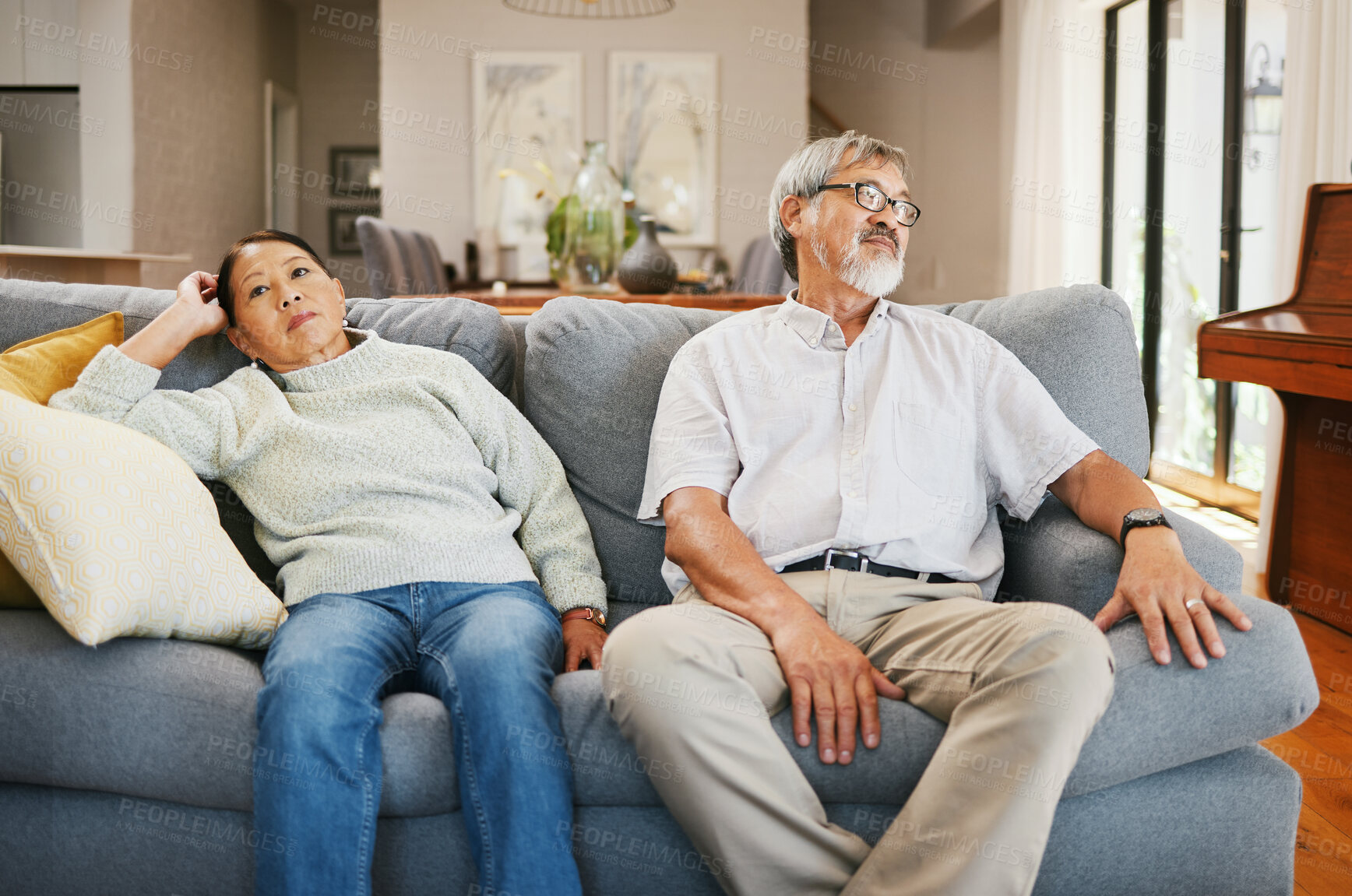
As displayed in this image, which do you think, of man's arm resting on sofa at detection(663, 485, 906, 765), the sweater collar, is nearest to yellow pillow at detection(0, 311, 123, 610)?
the sweater collar

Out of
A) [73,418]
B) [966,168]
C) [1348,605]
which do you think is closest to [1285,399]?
[1348,605]

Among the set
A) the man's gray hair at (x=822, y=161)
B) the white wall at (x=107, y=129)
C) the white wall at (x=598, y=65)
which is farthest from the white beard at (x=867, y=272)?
the white wall at (x=107, y=129)

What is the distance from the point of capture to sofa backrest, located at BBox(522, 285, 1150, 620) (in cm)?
163

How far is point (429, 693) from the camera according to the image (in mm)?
1346

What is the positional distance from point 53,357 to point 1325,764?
Answer: 2404 millimetres

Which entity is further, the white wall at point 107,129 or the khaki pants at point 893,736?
the white wall at point 107,129

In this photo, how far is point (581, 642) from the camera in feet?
4.74

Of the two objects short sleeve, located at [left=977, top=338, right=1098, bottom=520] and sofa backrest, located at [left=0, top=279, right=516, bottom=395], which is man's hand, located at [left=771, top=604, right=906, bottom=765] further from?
sofa backrest, located at [left=0, top=279, right=516, bottom=395]

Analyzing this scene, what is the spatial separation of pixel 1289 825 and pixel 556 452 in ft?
3.89

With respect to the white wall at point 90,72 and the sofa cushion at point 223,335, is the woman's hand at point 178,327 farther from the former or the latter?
the white wall at point 90,72

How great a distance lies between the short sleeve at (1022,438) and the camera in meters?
1.48

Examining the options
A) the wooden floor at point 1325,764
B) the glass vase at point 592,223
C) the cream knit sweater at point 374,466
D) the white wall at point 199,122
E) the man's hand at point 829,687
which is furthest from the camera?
the white wall at point 199,122

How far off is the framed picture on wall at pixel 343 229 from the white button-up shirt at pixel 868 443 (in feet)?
25.6

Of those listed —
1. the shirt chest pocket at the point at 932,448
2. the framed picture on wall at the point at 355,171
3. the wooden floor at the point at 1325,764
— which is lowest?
the wooden floor at the point at 1325,764
